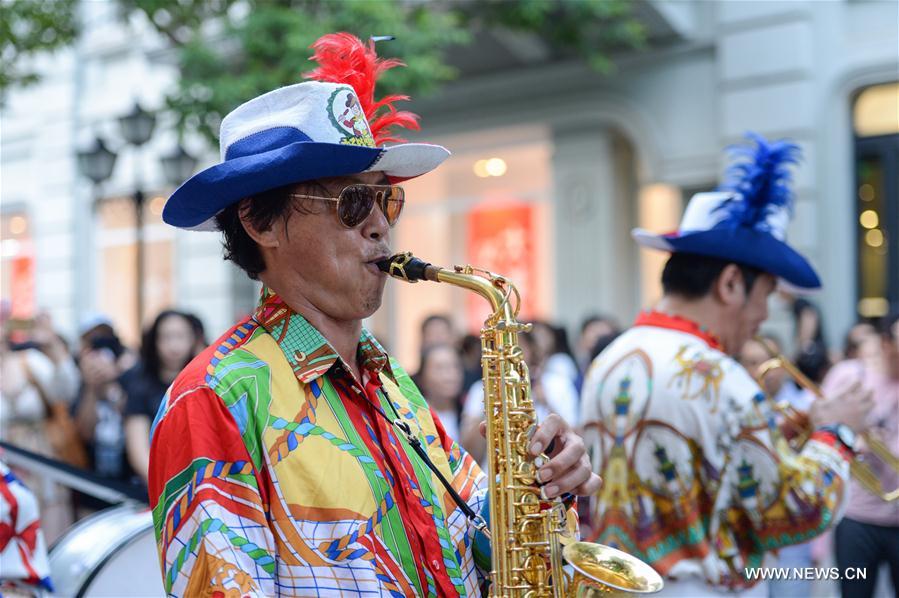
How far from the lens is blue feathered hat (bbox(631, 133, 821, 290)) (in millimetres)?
3662

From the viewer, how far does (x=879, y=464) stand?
5.45m

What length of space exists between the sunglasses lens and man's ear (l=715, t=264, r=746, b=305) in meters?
1.87

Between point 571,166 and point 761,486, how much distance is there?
10.2 metres

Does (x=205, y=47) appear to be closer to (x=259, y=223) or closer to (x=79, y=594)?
(x=79, y=594)

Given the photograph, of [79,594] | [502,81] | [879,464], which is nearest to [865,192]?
[502,81]

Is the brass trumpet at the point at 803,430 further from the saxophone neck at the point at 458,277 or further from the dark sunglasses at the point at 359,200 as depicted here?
the dark sunglasses at the point at 359,200

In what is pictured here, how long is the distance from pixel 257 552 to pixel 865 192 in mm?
10563

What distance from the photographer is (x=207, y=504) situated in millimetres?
1881

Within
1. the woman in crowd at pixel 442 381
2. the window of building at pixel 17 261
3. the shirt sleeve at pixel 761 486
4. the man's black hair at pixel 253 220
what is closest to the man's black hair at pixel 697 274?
the shirt sleeve at pixel 761 486

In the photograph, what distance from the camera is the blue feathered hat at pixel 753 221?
3.66 meters

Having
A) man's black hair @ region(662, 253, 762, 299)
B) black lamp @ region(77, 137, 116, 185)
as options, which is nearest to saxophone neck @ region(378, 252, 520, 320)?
man's black hair @ region(662, 253, 762, 299)

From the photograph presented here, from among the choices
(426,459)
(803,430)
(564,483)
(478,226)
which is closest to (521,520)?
(564,483)

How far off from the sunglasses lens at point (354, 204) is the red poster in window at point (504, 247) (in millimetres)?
11946

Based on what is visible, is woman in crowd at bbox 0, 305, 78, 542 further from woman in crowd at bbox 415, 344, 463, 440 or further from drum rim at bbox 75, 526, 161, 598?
drum rim at bbox 75, 526, 161, 598
